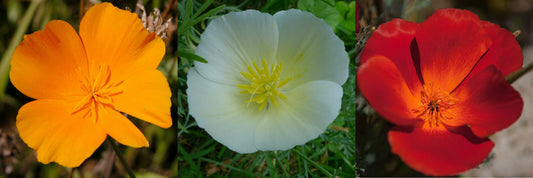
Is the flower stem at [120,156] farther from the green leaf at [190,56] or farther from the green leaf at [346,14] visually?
the green leaf at [346,14]

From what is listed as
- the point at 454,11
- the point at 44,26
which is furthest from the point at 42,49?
the point at 454,11

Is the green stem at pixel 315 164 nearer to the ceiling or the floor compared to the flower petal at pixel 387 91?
nearer to the floor

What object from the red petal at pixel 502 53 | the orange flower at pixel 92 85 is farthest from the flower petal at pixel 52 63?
the red petal at pixel 502 53

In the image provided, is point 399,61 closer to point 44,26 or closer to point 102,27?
point 102,27

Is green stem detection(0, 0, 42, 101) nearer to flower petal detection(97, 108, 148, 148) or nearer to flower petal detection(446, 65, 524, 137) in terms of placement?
flower petal detection(97, 108, 148, 148)

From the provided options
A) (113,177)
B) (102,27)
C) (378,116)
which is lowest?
(113,177)

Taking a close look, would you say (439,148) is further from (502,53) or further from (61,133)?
(61,133)

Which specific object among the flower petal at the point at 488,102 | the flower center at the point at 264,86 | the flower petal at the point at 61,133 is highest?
the flower center at the point at 264,86
